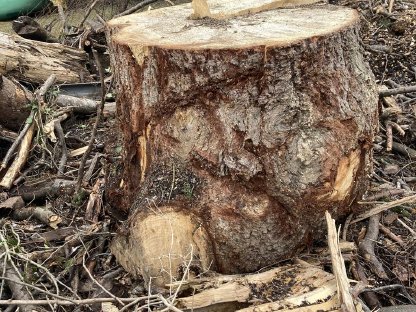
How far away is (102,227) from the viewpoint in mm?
2965

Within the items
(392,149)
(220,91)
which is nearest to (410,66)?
(392,149)

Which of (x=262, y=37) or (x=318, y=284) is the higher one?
(x=262, y=37)

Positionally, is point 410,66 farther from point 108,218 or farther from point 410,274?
point 108,218

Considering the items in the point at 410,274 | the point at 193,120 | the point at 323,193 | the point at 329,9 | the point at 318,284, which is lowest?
the point at 410,274

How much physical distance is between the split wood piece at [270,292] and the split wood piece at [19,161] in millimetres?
1601

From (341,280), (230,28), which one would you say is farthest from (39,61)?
(341,280)

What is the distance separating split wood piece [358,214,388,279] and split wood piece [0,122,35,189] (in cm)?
205

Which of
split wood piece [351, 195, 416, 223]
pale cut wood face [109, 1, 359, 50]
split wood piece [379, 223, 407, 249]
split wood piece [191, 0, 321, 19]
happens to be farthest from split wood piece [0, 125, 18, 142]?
split wood piece [379, 223, 407, 249]

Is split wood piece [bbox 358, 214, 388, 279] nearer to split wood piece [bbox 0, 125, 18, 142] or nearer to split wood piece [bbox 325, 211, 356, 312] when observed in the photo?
split wood piece [bbox 325, 211, 356, 312]

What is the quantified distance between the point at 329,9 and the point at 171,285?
155 cm

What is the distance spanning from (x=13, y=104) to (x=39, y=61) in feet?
2.77

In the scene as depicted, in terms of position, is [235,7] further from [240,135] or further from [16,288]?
[16,288]

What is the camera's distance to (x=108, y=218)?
304 cm

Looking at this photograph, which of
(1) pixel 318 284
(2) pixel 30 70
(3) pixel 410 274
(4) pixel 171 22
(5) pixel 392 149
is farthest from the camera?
(2) pixel 30 70
